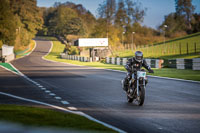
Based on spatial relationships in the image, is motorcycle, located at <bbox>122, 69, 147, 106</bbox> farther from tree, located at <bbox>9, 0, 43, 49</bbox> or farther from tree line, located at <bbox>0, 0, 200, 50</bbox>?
tree, located at <bbox>9, 0, 43, 49</bbox>

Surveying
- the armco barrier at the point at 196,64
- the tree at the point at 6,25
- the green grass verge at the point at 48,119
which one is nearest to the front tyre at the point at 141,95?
the green grass verge at the point at 48,119

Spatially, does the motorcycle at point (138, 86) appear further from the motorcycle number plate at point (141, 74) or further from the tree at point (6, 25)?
the tree at point (6, 25)

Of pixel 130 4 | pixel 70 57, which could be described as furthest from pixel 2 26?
pixel 130 4

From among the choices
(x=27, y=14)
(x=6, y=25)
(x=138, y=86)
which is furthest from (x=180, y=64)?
(x=27, y=14)

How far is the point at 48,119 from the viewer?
26.8ft

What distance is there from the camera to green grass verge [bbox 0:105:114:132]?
7.28 metres

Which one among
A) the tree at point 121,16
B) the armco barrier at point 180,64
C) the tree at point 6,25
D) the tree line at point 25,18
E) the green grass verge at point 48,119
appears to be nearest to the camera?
the green grass verge at point 48,119

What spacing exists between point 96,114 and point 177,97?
5021mm

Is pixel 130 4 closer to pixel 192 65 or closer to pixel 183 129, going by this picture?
pixel 192 65

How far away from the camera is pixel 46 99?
1297 cm

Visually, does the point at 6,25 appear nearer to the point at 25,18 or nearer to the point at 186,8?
the point at 25,18

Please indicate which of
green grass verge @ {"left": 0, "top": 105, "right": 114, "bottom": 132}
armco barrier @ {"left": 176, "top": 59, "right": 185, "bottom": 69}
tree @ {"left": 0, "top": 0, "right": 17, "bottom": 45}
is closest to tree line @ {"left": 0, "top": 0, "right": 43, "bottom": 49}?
tree @ {"left": 0, "top": 0, "right": 17, "bottom": 45}

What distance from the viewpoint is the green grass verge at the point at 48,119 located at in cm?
728

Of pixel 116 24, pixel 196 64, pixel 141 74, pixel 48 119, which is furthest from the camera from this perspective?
pixel 116 24
